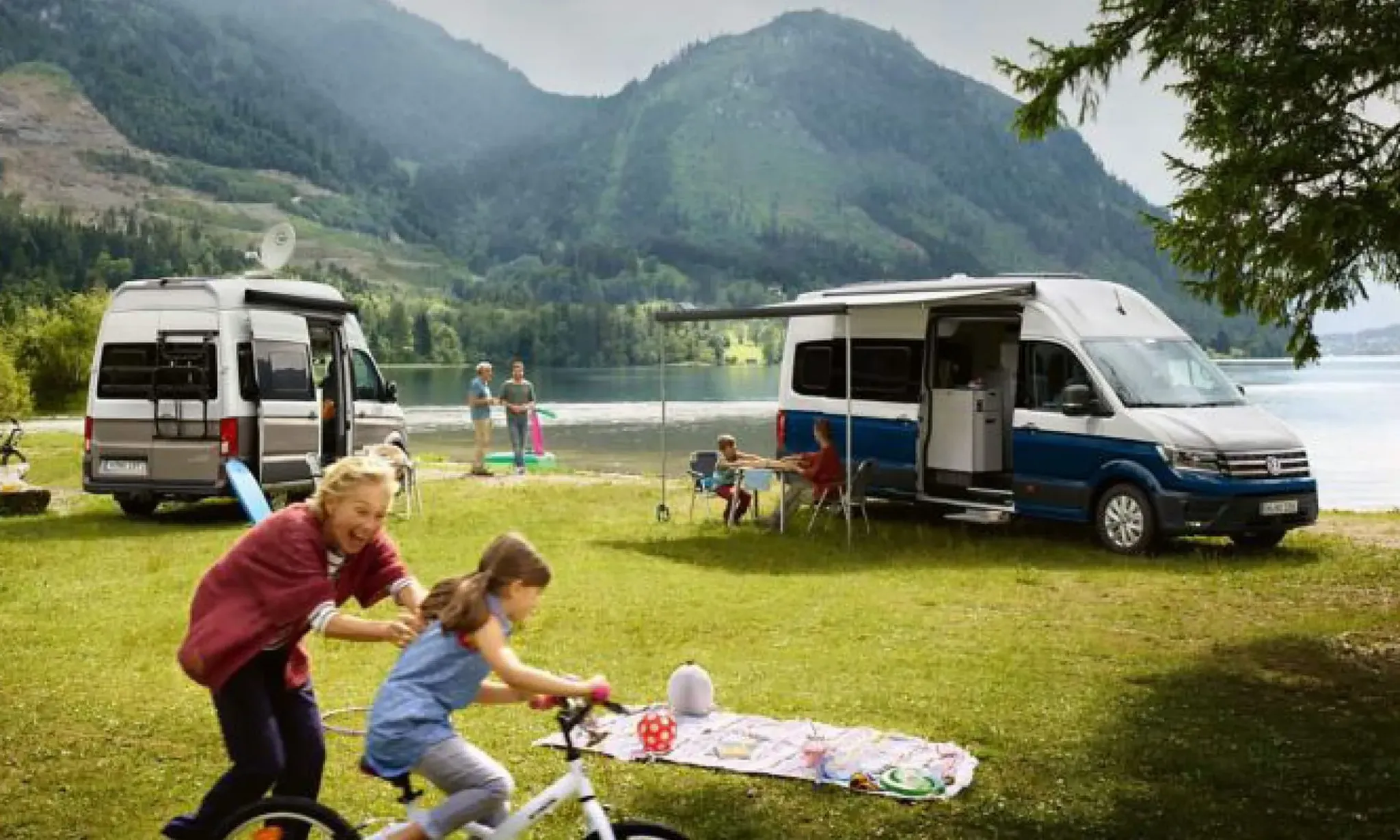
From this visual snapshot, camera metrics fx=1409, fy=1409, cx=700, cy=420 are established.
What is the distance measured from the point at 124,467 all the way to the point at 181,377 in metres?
1.31

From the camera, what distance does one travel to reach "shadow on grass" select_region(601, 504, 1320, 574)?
520 inches

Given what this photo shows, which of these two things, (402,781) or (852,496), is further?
(852,496)

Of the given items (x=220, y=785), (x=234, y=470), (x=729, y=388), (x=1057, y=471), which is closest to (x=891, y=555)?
(x=1057, y=471)

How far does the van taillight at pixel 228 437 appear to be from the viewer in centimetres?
1565

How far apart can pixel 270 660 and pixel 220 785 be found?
15.7 inches

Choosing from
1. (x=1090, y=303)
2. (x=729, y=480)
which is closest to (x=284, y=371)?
(x=729, y=480)

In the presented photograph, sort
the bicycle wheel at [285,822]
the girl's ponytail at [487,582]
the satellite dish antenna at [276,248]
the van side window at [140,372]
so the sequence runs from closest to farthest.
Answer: the girl's ponytail at [487,582]
the bicycle wheel at [285,822]
the van side window at [140,372]
the satellite dish antenna at [276,248]

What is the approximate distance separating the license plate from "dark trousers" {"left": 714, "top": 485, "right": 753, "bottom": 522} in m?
6.61

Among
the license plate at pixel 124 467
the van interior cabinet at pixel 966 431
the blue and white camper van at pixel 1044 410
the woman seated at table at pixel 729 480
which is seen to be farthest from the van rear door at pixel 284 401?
the van interior cabinet at pixel 966 431

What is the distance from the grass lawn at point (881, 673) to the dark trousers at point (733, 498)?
1.00 m

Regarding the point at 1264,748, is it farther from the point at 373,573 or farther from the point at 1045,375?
the point at 1045,375

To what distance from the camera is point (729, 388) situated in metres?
104

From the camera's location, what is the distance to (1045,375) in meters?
14.6

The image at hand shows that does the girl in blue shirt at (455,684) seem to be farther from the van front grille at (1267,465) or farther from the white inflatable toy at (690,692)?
the van front grille at (1267,465)
